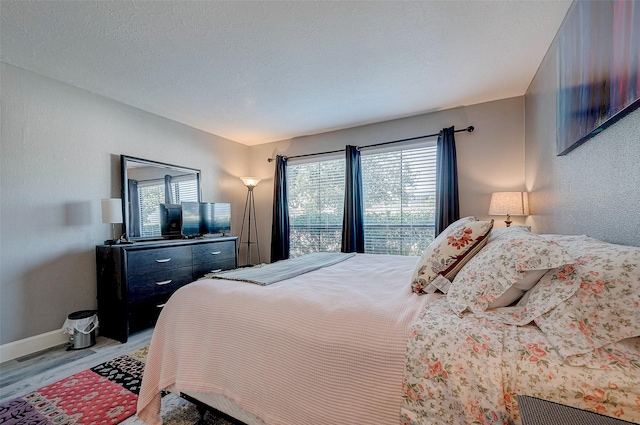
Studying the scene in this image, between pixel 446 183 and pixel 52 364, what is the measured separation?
4187mm

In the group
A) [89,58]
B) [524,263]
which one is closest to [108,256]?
[89,58]

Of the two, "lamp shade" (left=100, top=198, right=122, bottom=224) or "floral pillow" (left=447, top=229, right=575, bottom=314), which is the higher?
"lamp shade" (left=100, top=198, right=122, bottom=224)

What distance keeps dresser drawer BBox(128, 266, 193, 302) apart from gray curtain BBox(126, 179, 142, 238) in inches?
25.6

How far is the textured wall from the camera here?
44.6 inches

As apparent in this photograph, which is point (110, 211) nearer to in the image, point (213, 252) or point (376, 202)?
point (213, 252)

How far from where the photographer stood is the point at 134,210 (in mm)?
3100

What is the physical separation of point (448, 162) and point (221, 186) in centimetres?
337

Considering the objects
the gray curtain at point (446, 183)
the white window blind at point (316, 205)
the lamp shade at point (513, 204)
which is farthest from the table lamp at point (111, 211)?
the lamp shade at point (513, 204)

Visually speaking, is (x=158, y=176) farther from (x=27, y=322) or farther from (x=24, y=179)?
(x=27, y=322)

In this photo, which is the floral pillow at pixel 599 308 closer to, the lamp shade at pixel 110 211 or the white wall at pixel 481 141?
the white wall at pixel 481 141

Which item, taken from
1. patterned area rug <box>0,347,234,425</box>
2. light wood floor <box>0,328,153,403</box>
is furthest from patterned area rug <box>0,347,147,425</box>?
light wood floor <box>0,328,153,403</box>

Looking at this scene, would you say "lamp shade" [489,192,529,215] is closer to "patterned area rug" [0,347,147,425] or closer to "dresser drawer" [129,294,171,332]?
"patterned area rug" [0,347,147,425]

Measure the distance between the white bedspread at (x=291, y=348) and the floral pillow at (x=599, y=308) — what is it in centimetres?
43

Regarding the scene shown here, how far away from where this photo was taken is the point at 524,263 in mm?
960
